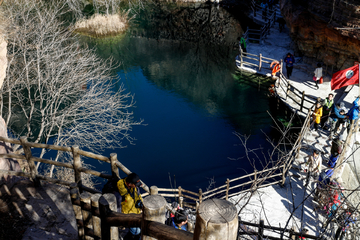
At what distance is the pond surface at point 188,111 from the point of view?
16250 mm

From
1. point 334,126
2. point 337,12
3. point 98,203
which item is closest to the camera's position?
point 98,203

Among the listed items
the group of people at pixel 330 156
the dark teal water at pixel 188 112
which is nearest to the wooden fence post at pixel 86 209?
the group of people at pixel 330 156

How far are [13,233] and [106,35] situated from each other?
24969 millimetres

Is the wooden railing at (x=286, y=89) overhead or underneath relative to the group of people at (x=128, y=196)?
underneath

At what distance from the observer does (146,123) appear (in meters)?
19.1

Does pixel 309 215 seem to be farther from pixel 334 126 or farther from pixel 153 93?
pixel 153 93

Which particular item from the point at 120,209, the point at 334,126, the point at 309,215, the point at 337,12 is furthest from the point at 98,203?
Answer: the point at 337,12

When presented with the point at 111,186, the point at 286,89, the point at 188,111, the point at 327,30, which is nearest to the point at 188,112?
the point at 188,111

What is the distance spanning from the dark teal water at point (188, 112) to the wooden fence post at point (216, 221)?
13.3 m

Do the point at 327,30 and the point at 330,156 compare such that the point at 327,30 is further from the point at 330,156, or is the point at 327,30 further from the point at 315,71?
the point at 330,156

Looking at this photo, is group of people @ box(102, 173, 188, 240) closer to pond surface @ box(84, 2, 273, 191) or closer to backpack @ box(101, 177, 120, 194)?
backpack @ box(101, 177, 120, 194)

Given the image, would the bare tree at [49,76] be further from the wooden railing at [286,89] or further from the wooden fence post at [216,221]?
the wooden fence post at [216,221]

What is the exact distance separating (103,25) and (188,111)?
479 inches

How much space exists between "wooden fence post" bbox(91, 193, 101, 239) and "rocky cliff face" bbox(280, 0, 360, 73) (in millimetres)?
15674
